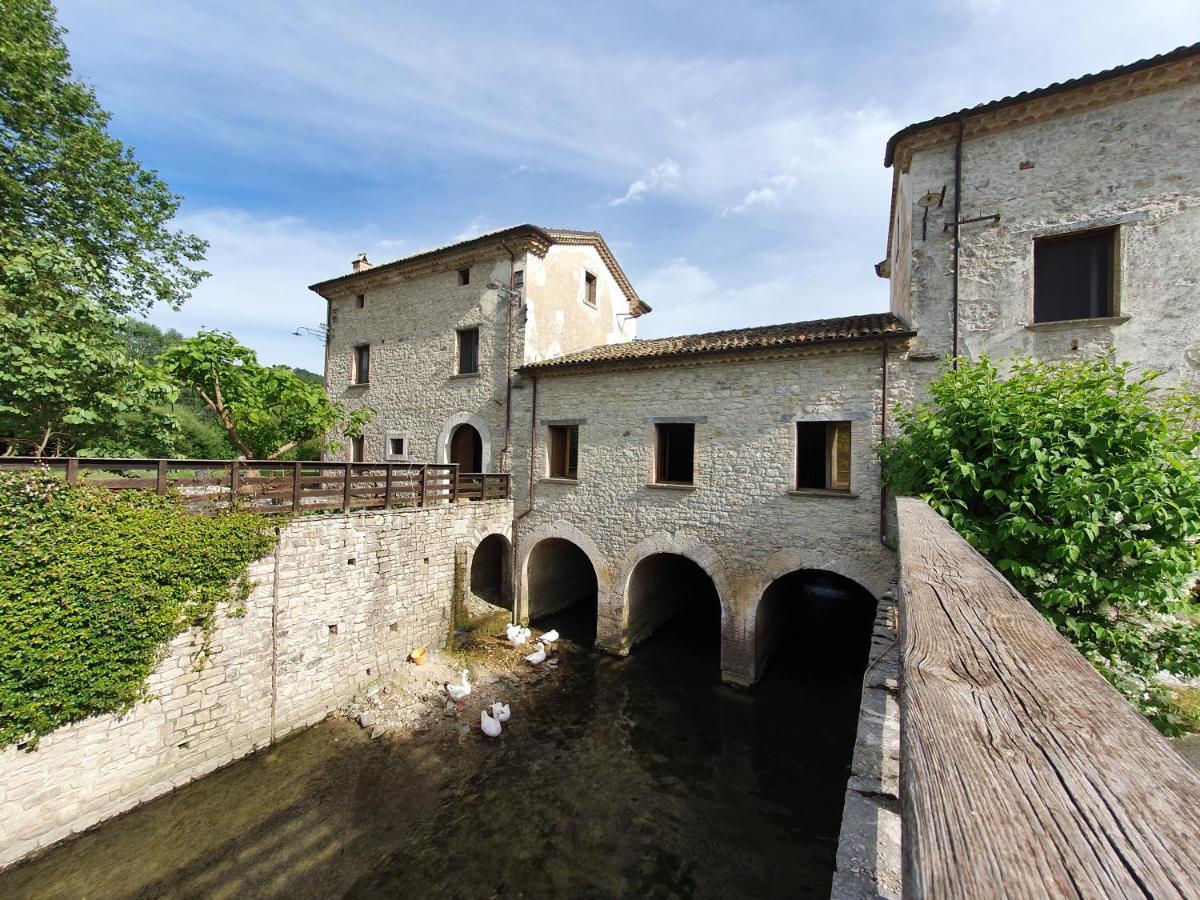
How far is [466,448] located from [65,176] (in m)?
11.8

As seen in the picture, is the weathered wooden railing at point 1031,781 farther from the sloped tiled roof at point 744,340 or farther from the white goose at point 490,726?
the sloped tiled roof at point 744,340

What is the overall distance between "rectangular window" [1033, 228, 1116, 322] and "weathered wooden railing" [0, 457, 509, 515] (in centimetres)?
1244

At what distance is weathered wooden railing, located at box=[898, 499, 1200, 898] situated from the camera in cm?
53

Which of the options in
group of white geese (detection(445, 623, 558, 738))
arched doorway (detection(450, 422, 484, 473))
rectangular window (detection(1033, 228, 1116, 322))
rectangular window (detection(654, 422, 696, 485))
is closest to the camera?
rectangular window (detection(1033, 228, 1116, 322))

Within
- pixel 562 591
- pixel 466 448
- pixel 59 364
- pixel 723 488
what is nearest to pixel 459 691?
pixel 562 591

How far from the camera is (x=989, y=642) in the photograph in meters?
1.31

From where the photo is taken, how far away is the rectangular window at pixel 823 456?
9633 mm

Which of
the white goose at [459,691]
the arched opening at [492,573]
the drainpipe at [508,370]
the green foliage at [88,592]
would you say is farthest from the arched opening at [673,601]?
the green foliage at [88,592]

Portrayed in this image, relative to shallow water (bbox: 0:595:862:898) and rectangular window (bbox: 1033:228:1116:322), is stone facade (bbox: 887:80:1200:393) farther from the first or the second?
shallow water (bbox: 0:595:862:898)

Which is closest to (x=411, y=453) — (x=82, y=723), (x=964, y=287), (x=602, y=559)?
(x=602, y=559)

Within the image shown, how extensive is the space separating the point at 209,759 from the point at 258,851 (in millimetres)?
2133

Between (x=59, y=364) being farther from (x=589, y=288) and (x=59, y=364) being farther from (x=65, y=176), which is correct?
(x=589, y=288)

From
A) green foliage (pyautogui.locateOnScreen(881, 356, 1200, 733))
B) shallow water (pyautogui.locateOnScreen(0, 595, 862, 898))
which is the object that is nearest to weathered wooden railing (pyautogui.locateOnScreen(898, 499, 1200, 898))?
green foliage (pyautogui.locateOnScreen(881, 356, 1200, 733))

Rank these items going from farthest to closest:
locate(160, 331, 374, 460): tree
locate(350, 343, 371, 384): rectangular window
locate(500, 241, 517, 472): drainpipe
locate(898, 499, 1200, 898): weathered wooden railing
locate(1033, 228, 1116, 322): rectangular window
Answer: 1. locate(350, 343, 371, 384): rectangular window
2. locate(500, 241, 517, 472): drainpipe
3. locate(160, 331, 374, 460): tree
4. locate(1033, 228, 1116, 322): rectangular window
5. locate(898, 499, 1200, 898): weathered wooden railing
